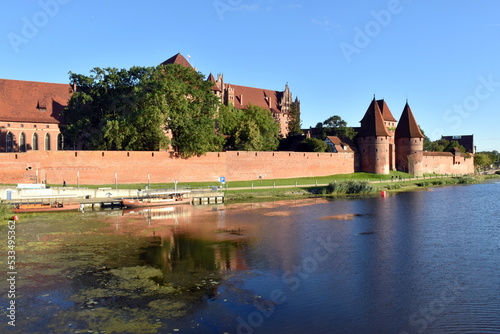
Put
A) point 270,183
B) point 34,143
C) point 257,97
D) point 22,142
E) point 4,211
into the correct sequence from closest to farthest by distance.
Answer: point 4,211, point 270,183, point 22,142, point 34,143, point 257,97

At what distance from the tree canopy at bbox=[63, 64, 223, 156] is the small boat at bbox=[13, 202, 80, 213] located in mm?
8343

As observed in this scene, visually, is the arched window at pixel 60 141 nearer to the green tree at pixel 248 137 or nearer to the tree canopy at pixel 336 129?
the green tree at pixel 248 137

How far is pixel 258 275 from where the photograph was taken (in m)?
12.6

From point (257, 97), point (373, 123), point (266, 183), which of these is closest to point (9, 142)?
point (266, 183)

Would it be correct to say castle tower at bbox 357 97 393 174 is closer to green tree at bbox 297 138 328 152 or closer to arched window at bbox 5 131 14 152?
green tree at bbox 297 138 328 152

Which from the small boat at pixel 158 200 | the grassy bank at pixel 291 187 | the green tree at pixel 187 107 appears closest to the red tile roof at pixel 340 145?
the grassy bank at pixel 291 187

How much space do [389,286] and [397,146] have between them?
47.1 metres

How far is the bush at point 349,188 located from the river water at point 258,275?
1428 centimetres

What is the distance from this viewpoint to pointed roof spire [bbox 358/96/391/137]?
2067 inches

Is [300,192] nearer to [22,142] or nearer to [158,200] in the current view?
[158,200]

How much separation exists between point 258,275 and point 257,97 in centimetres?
6396

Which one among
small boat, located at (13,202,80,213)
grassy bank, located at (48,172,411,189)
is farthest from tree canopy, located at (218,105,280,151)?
small boat, located at (13,202,80,213)

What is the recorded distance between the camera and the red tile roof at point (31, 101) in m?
41.9

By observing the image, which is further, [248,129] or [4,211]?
[248,129]
